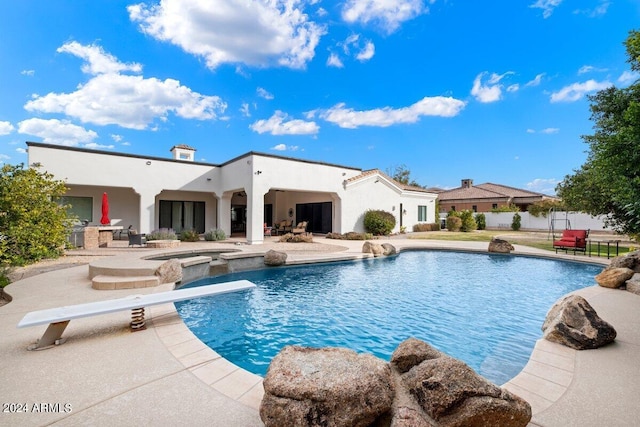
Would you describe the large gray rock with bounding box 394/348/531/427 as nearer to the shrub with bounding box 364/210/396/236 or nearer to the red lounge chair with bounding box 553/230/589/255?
the red lounge chair with bounding box 553/230/589/255

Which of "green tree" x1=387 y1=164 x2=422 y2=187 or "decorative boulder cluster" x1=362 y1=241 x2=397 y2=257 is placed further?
"green tree" x1=387 y1=164 x2=422 y2=187

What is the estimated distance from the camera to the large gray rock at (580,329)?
368 centimetres

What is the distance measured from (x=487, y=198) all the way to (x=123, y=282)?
4182 centimetres

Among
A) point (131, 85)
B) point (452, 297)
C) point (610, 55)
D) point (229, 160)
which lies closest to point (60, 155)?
point (131, 85)

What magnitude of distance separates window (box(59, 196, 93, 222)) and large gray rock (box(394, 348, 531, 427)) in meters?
20.4

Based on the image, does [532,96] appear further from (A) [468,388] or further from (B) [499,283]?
(A) [468,388]

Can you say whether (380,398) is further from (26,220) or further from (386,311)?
(26,220)

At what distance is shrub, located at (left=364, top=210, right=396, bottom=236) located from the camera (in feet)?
69.5

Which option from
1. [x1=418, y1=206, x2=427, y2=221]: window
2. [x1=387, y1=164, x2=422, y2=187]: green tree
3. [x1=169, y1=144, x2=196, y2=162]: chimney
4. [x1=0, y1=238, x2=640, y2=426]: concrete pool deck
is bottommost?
[x1=0, y1=238, x2=640, y2=426]: concrete pool deck

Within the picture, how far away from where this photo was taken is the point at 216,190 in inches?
747

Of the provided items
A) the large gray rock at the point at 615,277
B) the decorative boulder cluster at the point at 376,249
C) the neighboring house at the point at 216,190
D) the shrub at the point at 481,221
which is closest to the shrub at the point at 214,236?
the neighboring house at the point at 216,190

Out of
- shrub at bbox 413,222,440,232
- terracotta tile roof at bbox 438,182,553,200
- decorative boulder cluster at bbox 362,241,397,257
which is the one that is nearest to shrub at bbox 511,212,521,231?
terracotta tile roof at bbox 438,182,553,200

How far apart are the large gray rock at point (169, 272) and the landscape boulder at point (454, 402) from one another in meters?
6.51

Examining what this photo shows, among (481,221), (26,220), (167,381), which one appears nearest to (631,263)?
(167,381)
